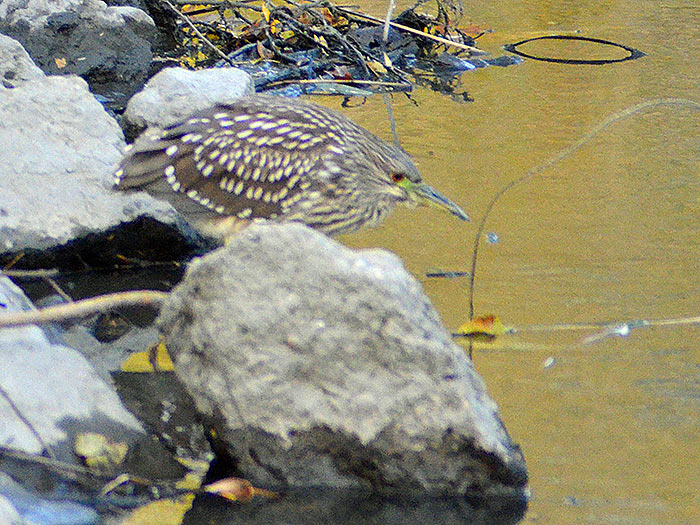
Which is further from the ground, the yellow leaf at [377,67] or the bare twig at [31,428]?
the bare twig at [31,428]

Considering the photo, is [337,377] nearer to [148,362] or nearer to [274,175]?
[148,362]

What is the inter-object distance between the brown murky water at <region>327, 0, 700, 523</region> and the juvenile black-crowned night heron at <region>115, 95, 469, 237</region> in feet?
1.30

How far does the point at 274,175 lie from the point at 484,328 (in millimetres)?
1222

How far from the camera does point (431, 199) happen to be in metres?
4.94

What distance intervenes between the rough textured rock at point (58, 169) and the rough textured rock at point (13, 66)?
86cm

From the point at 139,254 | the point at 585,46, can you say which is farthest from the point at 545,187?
the point at 585,46

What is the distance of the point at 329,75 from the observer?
8406 millimetres

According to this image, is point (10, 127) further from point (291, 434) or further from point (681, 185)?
point (681, 185)

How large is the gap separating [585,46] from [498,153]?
2946 mm

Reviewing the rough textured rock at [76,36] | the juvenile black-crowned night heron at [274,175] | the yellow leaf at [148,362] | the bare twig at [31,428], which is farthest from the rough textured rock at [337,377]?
the rough textured rock at [76,36]

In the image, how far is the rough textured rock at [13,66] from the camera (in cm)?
678

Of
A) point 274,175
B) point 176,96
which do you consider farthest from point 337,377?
point 176,96

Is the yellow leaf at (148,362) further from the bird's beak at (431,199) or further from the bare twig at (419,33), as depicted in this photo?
the bare twig at (419,33)

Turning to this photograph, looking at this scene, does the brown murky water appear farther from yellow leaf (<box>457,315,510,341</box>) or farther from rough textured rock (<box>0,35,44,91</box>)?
rough textured rock (<box>0,35,44,91</box>)
